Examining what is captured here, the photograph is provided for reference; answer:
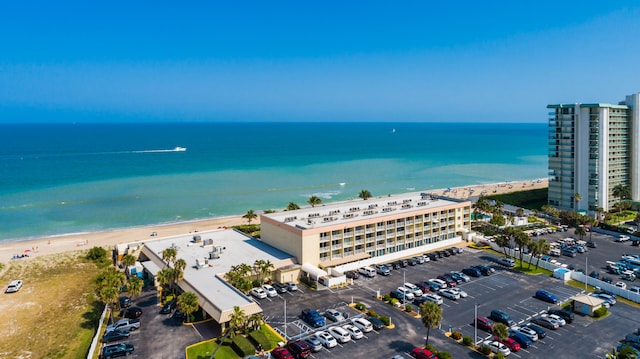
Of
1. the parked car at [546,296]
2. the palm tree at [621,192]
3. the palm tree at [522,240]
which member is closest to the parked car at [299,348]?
the parked car at [546,296]

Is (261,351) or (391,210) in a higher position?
(391,210)

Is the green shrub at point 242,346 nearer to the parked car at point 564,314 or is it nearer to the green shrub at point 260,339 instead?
the green shrub at point 260,339

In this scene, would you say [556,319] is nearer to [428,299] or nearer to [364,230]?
[428,299]

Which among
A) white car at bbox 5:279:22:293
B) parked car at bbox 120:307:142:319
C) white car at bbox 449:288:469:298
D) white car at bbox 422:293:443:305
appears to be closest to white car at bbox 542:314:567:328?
white car at bbox 449:288:469:298

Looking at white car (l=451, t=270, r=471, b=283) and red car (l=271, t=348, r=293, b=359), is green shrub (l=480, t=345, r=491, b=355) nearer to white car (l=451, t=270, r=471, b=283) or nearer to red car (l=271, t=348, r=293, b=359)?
red car (l=271, t=348, r=293, b=359)

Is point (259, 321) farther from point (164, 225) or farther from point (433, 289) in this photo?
point (164, 225)

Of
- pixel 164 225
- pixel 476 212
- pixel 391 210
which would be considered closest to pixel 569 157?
pixel 476 212

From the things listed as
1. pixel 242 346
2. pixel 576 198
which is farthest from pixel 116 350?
pixel 576 198
